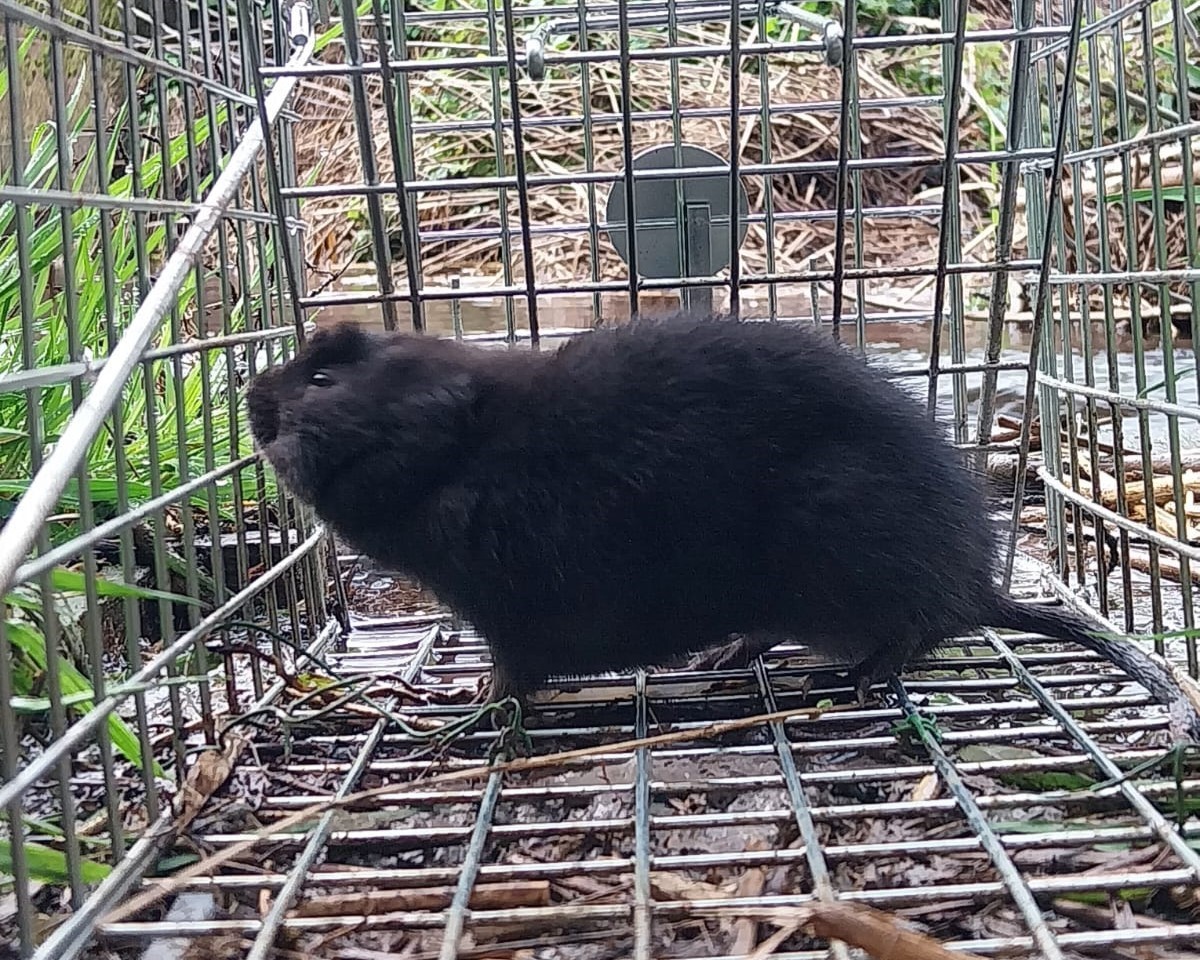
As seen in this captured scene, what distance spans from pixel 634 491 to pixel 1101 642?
31.3 inches

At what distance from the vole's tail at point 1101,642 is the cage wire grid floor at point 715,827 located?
0.13 ft

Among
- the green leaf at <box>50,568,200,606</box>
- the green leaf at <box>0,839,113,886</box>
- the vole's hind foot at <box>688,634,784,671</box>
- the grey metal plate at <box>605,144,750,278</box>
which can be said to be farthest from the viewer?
the grey metal plate at <box>605,144,750,278</box>

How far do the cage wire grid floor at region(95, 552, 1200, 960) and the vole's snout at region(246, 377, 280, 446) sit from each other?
0.44 metres

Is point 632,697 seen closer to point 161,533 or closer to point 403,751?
point 403,751

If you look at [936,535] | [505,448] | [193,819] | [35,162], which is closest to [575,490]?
[505,448]

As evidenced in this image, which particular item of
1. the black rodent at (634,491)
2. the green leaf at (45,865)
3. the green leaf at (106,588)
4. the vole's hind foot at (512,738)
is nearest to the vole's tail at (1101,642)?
the black rodent at (634,491)

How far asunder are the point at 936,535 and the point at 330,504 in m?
0.91

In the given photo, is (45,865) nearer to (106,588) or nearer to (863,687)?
(106,588)

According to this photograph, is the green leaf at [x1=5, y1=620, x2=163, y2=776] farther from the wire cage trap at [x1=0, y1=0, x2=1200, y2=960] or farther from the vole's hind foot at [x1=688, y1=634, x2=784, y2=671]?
the vole's hind foot at [x1=688, y1=634, x2=784, y2=671]

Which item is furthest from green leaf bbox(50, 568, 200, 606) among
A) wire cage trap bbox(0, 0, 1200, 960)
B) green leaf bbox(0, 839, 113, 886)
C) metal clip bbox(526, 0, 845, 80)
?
metal clip bbox(526, 0, 845, 80)

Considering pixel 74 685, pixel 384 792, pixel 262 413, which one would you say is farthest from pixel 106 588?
pixel 262 413

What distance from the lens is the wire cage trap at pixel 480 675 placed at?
127 centimetres

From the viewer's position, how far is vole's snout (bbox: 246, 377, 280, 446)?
73.7 inches

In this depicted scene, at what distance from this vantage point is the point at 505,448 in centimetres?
184
